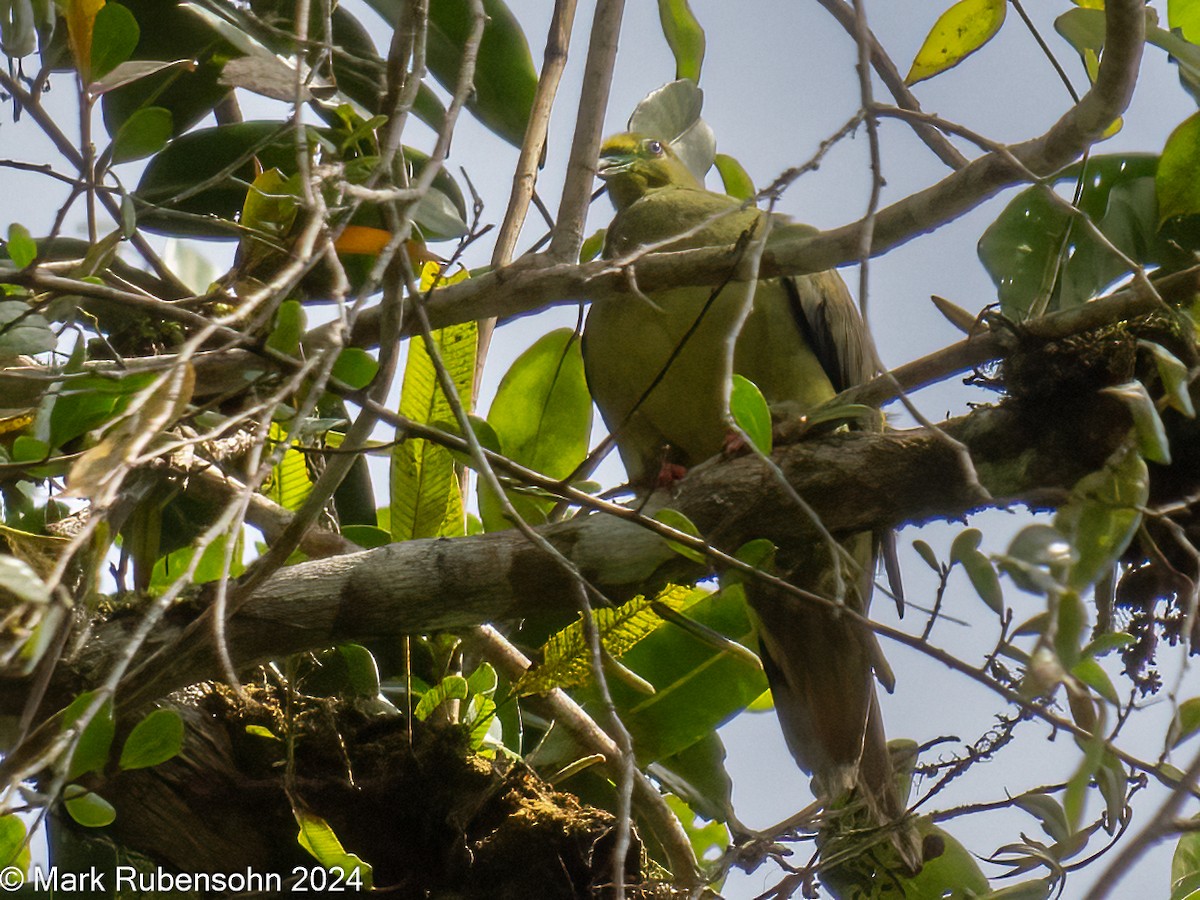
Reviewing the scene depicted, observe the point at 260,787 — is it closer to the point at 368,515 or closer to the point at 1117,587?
the point at 368,515

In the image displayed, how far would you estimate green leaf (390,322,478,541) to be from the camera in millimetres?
2234

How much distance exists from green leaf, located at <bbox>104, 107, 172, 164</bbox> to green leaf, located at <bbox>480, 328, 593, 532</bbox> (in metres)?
0.93

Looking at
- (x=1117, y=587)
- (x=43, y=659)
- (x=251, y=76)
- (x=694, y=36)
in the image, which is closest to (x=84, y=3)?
(x=251, y=76)

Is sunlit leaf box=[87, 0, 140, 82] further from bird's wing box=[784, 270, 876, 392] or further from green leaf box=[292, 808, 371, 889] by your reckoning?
bird's wing box=[784, 270, 876, 392]

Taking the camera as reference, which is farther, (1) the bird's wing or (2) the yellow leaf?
Answer: (1) the bird's wing

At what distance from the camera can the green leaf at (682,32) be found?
9.50 feet

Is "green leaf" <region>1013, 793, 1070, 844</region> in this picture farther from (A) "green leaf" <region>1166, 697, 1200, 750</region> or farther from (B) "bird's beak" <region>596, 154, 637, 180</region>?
(B) "bird's beak" <region>596, 154, 637, 180</region>

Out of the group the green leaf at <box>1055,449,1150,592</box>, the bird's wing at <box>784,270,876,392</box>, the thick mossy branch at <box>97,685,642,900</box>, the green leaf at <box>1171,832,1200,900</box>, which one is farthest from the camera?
the bird's wing at <box>784,270,876,392</box>

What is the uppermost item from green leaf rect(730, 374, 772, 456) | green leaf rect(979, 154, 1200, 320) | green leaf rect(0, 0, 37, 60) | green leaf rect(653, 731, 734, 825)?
green leaf rect(0, 0, 37, 60)

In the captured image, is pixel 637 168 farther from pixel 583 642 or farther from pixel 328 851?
pixel 328 851

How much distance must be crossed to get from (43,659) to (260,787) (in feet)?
1.55

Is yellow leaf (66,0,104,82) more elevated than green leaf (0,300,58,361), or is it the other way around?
yellow leaf (66,0,104,82)

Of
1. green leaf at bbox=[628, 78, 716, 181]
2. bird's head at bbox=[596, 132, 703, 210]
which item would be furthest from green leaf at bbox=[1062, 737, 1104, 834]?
bird's head at bbox=[596, 132, 703, 210]

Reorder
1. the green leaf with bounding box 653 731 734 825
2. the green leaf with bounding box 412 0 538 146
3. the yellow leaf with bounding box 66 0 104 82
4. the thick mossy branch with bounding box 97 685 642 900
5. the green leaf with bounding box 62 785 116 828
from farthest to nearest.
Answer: the green leaf with bounding box 412 0 538 146, the green leaf with bounding box 653 731 734 825, the thick mossy branch with bounding box 97 685 642 900, the yellow leaf with bounding box 66 0 104 82, the green leaf with bounding box 62 785 116 828
